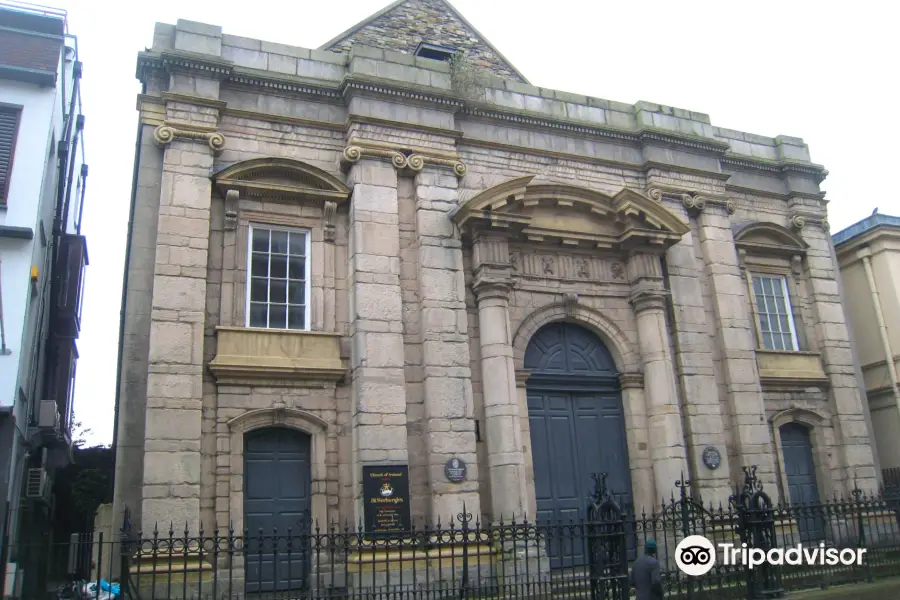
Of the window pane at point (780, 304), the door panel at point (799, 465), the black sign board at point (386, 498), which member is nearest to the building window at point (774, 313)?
the window pane at point (780, 304)

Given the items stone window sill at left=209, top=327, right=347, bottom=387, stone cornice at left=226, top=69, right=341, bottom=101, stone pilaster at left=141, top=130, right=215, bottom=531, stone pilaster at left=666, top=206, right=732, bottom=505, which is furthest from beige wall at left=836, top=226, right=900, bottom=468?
stone pilaster at left=141, top=130, right=215, bottom=531

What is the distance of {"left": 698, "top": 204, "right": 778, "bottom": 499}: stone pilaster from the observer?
15391 millimetres

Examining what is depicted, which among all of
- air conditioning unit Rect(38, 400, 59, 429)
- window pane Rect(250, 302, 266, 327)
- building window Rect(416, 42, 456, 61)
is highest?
building window Rect(416, 42, 456, 61)

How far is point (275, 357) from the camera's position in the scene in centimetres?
1267

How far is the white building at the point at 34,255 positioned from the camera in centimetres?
1253

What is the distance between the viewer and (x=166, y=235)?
12312mm

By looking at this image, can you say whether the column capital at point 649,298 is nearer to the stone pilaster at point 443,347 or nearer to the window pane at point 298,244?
the stone pilaster at point 443,347

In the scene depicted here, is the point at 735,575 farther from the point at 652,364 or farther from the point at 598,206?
the point at 598,206

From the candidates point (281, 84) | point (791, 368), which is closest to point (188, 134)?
point (281, 84)

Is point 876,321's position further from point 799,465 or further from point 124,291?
point 124,291

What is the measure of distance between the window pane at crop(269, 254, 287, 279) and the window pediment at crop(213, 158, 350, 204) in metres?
1.08

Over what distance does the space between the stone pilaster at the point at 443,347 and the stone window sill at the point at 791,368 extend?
7.37m

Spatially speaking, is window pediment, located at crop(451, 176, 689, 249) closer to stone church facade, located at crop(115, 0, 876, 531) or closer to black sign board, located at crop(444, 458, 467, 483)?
stone church facade, located at crop(115, 0, 876, 531)

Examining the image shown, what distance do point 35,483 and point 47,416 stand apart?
4.34 feet
